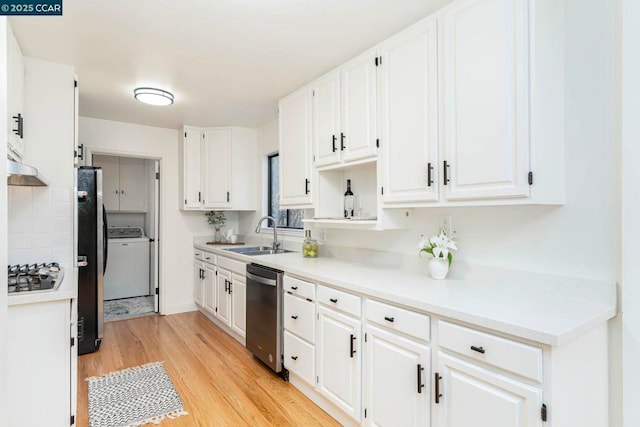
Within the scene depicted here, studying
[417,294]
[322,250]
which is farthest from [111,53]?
[417,294]

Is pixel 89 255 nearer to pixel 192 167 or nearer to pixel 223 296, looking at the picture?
pixel 223 296

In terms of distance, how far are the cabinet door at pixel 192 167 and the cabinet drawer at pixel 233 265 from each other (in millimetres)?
977

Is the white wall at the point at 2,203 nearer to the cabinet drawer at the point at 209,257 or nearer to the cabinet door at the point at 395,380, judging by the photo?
the cabinet door at the point at 395,380

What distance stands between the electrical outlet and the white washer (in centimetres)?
477

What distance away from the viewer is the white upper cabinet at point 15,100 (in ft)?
6.51

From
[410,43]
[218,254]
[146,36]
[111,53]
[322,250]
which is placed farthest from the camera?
[218,254]

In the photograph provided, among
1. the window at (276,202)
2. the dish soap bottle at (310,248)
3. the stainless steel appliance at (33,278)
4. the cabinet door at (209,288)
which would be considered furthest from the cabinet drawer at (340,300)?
the cabinet door at (209,288)

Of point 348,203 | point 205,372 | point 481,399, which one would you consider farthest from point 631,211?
point 205,372

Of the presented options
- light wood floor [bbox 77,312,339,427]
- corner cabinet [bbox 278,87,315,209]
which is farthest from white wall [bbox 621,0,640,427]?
corner cabinet [bbox 278,87,315,209]

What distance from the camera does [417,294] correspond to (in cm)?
166

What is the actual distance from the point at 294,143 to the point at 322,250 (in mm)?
1011

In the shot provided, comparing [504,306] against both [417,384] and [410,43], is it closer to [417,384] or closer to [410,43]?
[417,384]

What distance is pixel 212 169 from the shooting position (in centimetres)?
432

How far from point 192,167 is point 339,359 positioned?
3.19 metres
